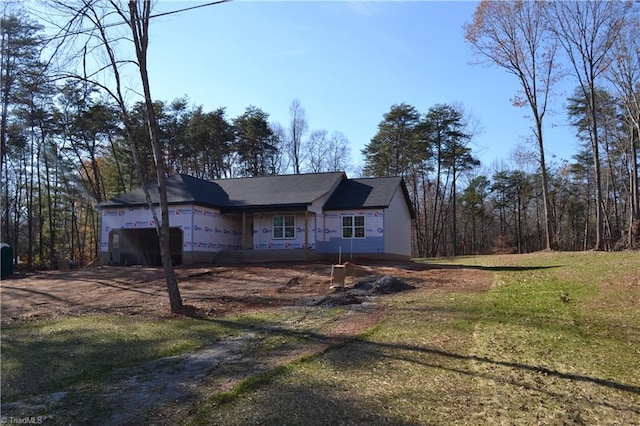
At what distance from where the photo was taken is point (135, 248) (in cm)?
2986

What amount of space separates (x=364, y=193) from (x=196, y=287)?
43.5 feet

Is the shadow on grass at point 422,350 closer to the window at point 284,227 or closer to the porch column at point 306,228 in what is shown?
the porch column at point 306,228

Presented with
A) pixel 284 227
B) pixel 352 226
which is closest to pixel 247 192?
pixel 284 227

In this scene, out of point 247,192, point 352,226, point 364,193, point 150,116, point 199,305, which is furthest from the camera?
point 247,192

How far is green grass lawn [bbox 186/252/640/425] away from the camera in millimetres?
5602

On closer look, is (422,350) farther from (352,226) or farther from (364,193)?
(364,193)

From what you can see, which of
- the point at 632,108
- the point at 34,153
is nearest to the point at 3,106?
the point at 34,153

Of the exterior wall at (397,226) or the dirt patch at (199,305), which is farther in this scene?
the exterior wall at (397,226)

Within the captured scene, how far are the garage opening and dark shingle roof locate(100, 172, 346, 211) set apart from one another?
1.98 meters

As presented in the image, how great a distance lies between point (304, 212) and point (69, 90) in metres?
14.2

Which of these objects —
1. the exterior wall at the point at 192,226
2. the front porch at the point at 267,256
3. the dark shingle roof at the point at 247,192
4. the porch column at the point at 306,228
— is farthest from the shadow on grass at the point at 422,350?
the dark shingle roof at the point at 247,192

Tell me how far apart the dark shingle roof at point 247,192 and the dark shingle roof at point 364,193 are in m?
0.65

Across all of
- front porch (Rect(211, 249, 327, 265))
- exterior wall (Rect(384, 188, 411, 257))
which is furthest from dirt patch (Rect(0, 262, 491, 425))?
exterior wall (Rect(384, 188, 411, 257))

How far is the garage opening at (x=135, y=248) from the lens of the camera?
2923 centimetres
